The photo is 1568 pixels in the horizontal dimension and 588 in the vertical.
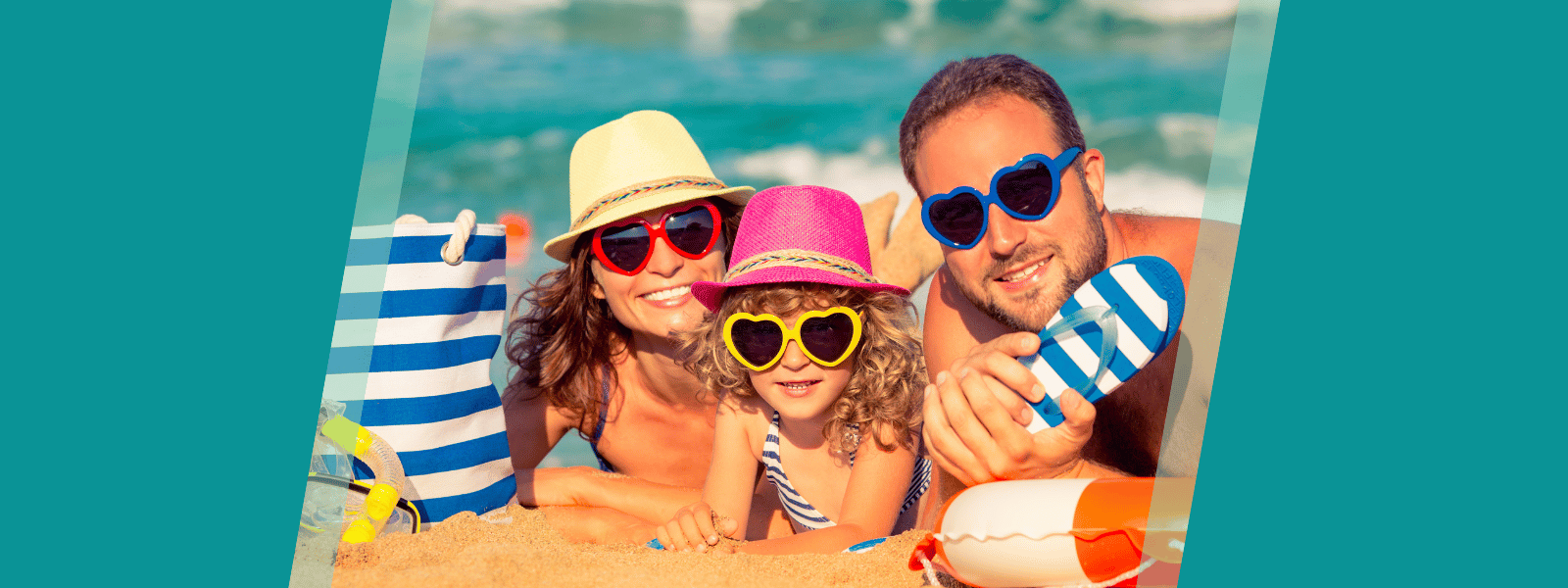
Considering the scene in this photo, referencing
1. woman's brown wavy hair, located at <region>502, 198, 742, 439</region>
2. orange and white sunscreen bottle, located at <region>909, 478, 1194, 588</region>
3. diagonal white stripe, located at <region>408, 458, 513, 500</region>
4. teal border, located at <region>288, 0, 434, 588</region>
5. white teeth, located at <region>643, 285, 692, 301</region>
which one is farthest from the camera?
woman's brown wavy hair, located at <region>502, 198, 742, 439</region>

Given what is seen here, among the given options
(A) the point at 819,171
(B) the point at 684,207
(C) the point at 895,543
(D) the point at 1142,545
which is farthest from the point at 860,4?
(D) the point at 1142,545

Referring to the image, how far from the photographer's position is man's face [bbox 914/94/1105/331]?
9.68ft

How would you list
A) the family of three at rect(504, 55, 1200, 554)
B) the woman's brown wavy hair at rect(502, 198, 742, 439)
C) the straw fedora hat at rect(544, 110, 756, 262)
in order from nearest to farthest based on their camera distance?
the family of three at rect(504, 55, 1200, 554) → the straw fedora hat at rect(544, 110, 756, 262) → the woman's brown wavy hair at rect(502, 198, 742, 439)

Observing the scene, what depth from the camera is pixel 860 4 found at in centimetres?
414

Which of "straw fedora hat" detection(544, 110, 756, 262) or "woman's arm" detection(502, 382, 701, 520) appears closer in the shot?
"straw fedora hat" detection(544, 110, 756, 262)

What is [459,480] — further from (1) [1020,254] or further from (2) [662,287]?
(1) [1020,254]

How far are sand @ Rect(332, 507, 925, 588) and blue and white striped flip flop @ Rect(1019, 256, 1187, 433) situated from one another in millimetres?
570

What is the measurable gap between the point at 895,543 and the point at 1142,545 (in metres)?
0.74

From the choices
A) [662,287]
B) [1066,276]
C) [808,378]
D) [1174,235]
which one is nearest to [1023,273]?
[1066,276]

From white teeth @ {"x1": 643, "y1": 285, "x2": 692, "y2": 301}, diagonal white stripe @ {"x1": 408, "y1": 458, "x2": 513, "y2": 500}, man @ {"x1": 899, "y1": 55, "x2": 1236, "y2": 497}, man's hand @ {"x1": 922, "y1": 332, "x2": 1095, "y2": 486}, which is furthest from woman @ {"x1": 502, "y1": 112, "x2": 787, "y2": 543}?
man's hand @ {"x1": 922, "y1": 332, "x2": 1095, "y2": 486}

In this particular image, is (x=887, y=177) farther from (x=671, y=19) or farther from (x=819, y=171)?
(x=671, y=19)

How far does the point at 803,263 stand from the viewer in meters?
3.05

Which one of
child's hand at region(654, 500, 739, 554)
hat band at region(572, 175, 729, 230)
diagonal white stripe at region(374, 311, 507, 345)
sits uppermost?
hat band at region(572, 175, 729, 230)

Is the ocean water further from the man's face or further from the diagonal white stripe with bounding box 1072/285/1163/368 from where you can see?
the diagonal white stripe with bounding box 1072/285/1163/368
